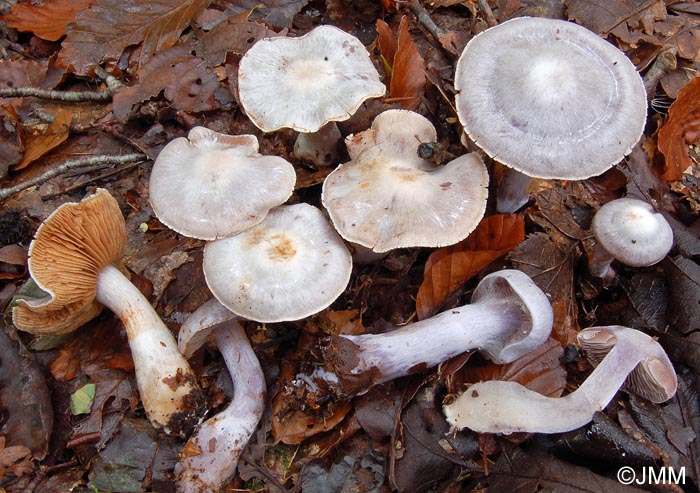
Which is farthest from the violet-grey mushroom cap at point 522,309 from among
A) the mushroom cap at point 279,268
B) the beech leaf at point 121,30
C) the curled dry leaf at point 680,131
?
the beech leaf at point 121,30

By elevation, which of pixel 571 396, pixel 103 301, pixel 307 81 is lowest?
pixel 571 396

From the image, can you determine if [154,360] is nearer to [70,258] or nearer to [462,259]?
[70,258]

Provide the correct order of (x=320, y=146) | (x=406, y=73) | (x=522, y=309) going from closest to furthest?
1. (x=522, y=309)
2. (x=320, y=146)
3. (x=406, y=73)

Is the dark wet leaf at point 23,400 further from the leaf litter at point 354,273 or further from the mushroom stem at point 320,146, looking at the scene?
the mushroom stem at point 320,146

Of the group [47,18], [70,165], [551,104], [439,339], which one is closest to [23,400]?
[70,165]

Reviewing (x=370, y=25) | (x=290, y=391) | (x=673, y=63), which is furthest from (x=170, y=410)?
(x=673, y=63)
